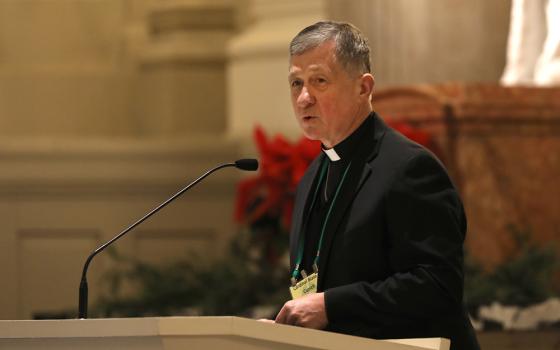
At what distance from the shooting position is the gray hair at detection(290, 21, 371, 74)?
3.43 metres

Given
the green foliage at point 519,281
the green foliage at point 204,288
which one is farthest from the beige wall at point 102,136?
the green foliage at point 519,281

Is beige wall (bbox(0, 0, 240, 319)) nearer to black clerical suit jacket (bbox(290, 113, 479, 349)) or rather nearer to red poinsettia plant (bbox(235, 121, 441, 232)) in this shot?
red poinsettia plant (bbox(235, 121, 441, 232))

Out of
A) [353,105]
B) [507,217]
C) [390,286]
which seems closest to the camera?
[390,286]

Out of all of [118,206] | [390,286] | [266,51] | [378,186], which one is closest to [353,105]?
[378,186]

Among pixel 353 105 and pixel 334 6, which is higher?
pixel 353 105

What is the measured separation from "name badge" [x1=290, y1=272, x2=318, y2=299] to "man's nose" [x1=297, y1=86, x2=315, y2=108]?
0.42 metres

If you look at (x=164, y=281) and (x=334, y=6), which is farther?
(x=334, y=6)

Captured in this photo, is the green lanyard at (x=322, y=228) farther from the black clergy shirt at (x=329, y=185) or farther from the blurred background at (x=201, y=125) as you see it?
the blurred background at (x=201, y=125)

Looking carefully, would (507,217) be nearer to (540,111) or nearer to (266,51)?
(540,111)

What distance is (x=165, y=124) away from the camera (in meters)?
9.94

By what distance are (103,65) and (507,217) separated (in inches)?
173

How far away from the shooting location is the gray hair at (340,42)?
11.3 feet

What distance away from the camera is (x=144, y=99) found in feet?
33.2

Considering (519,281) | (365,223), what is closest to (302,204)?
(365,223)
